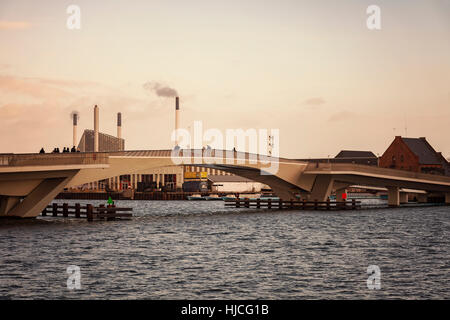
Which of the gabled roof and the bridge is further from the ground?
the gabled roof

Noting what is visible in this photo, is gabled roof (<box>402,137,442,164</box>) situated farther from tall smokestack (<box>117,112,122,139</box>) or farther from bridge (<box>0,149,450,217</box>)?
tall smokestack (<box>117,112,122,139</box>)

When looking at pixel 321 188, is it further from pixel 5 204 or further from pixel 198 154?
pixel 5 204

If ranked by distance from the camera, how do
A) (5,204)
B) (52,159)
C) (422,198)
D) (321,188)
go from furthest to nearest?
(422,198), (321,188), (5,204), (52,159)

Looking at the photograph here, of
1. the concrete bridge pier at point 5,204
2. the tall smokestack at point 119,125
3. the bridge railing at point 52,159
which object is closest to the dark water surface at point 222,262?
the bridge railing at point 52,159

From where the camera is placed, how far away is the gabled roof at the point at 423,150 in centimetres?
18250

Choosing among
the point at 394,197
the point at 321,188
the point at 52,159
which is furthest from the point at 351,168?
the point at 52,159

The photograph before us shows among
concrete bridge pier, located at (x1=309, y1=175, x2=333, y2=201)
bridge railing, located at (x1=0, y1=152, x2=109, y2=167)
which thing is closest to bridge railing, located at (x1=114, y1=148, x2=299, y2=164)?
bridge railing, located at (x1=0, y1=152, x2=109, y2=167)

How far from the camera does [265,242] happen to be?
158 ft

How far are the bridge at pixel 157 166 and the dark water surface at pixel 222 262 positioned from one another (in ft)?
17.4

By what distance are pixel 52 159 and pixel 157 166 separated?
18348 millimetres

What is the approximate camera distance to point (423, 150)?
7333 inches

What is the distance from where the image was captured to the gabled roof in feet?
599
